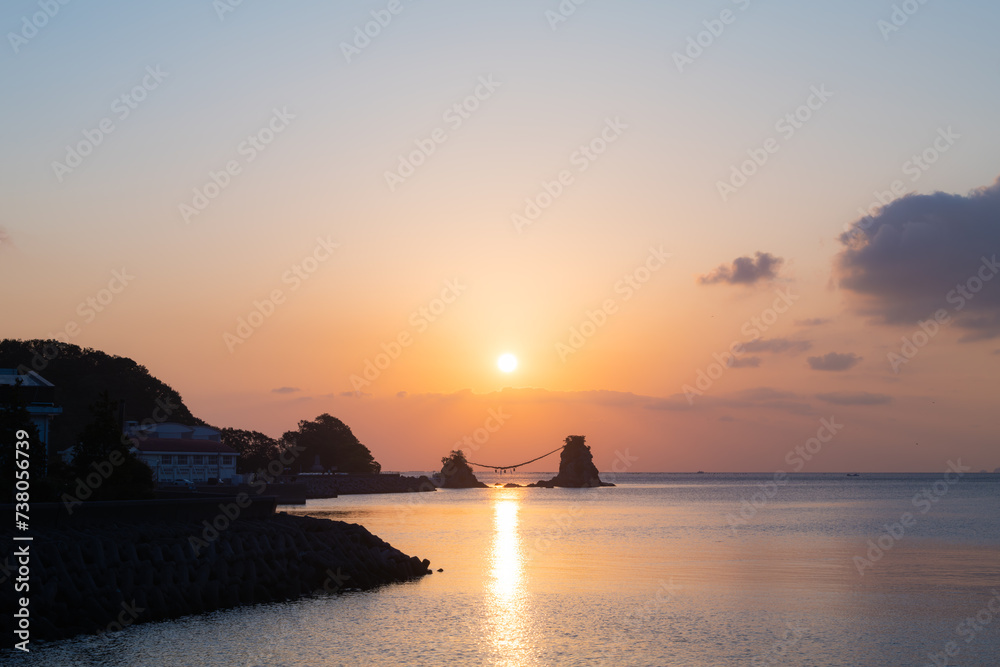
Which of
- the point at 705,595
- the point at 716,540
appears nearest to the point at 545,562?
the point at 705,595

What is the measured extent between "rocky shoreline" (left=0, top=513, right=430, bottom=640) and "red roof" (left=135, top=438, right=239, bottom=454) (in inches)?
2726

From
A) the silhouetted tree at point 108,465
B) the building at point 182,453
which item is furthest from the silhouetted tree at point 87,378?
the silhouetted tree at point 108,465

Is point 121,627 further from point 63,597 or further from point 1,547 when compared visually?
point 1,547

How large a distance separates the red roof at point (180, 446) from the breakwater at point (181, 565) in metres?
68.0

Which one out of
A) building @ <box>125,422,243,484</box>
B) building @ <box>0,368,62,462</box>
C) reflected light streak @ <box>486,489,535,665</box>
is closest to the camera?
reflected light streak @ <box>486,489,535,665</box>

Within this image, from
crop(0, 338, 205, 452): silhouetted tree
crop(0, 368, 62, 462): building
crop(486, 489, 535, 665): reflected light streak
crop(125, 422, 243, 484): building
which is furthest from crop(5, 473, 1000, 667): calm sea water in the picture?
crop(0, 338, 205, 452): silhouetted tree

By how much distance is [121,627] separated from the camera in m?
25.8

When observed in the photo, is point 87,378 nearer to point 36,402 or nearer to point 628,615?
point 36,402

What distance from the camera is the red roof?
104 meters

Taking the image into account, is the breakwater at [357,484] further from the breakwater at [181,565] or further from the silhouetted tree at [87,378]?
the breakwater at [181,565]

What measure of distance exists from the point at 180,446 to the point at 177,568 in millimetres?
84904

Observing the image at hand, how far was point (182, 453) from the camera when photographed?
10825 centimetres

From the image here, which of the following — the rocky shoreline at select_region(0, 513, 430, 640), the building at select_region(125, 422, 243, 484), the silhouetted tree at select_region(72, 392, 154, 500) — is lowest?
the rocky shoreline at select_region(0, 513, 430, 640)

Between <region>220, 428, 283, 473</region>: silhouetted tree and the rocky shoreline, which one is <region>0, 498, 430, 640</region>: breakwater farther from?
<region>220, 428, 283, 473</region>: silhouetted tree
